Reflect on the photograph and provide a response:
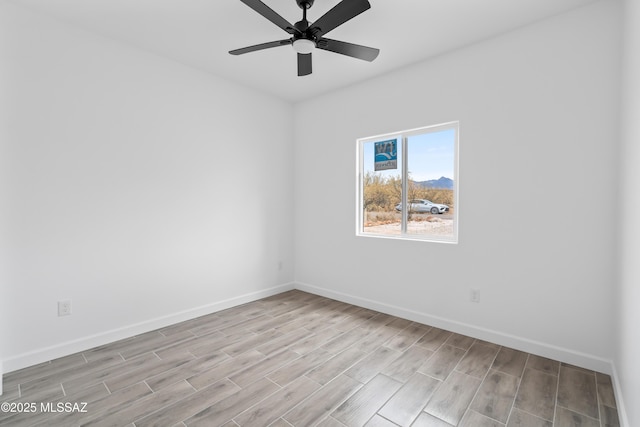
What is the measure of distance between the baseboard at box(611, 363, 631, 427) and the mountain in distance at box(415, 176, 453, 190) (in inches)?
73.0

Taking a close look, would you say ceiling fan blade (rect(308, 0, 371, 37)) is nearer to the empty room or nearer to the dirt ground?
the empty room

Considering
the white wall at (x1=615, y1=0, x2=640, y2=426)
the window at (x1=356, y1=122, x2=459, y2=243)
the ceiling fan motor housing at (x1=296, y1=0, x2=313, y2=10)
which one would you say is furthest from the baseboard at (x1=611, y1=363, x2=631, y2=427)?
the ceiling fan motor housing at (x1=296, y1=0, x2=313, y2=10)

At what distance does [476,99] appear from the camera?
9.28 ft

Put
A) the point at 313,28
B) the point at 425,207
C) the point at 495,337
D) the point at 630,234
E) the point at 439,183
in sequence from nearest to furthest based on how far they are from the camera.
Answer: the point at 630,234 → the point at 313,28 → the point at 495,337 → the point at 439,183 → the point at 425,207

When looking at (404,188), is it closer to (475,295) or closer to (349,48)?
(475,295)

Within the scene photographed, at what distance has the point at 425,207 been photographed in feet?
11.0

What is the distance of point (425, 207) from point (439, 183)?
299 millimetres

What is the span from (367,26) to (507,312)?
2746 millimetres

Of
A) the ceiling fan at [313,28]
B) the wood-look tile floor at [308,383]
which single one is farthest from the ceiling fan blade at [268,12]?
the wood-look tile floor at [308,383]

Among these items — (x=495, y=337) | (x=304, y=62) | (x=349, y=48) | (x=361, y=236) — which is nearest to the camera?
(x=349, y=48)

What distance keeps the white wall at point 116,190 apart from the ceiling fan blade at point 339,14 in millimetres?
1918

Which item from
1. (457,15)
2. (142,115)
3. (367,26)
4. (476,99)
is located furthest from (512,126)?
(142,115)

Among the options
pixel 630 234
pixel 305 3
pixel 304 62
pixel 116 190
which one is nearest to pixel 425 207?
pixel 630 234

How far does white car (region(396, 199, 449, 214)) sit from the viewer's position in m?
3.22
